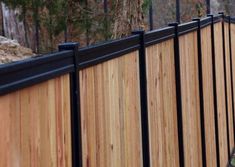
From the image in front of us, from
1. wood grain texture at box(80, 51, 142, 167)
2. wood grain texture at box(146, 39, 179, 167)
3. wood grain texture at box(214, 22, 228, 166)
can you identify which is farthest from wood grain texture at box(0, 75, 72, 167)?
wood grain texture at box(214, 22, 228, 166)

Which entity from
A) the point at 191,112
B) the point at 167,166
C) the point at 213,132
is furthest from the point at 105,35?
the point at 167,166

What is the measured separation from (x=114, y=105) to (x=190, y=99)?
7.22 feet

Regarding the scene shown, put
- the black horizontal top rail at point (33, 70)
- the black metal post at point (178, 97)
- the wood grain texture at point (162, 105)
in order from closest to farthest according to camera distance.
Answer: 1. the black horizontal top rail at point (33, 70)
2. the wood grain texture at point (162, 105)
3. the black metal post at point (178, 97)

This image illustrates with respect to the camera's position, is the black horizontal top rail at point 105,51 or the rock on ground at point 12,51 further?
the rock on ground at point 12,51

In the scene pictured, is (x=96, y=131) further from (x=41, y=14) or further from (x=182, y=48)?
(x=41, y=14)

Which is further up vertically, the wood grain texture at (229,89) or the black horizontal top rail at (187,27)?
the black horizontal top rail at (187,27)

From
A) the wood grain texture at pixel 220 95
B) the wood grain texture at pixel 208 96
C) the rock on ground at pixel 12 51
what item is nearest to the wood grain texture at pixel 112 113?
the wood grain texture at pixel 208 96

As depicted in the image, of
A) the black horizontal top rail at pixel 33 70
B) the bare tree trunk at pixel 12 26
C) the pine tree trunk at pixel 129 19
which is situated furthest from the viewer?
the bare tree trunk at pixel 12 26

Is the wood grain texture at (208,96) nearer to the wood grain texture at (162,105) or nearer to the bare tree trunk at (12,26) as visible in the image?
the wood grain texture at (162,105)

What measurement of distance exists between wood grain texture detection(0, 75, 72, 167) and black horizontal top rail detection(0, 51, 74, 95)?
0.09ft

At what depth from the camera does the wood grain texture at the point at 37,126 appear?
1902 millimetres

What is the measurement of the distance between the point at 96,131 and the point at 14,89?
843 mm

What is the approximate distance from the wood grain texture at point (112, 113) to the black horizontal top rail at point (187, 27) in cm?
139

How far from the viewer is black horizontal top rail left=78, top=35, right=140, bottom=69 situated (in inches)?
102
